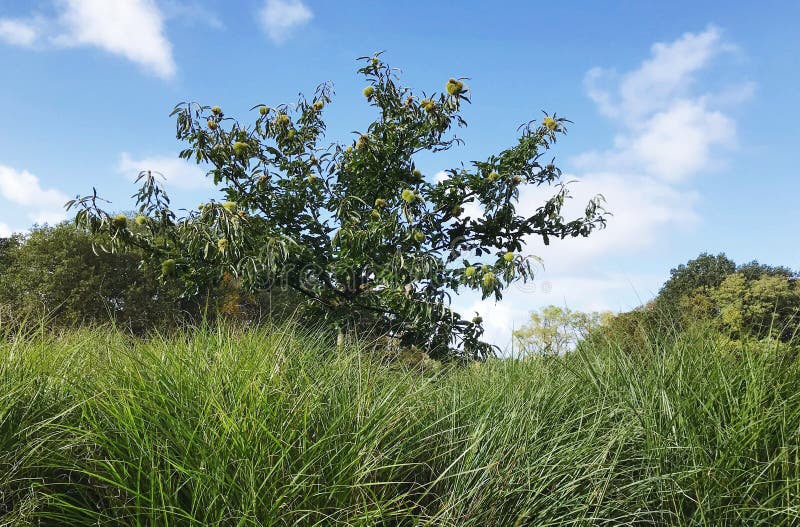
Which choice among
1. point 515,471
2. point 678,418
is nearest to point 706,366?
point 678,418

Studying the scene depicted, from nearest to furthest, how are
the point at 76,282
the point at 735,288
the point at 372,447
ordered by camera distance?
the point at 372,447 → the point at 76,282 → the point at 735,288

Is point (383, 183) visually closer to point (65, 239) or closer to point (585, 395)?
point (585, 395)

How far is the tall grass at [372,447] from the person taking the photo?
2.11m

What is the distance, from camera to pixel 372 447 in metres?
2.23

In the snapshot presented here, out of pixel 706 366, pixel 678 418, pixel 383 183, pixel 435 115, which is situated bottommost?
pixel 678 418

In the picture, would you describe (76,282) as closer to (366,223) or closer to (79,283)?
(79,283)

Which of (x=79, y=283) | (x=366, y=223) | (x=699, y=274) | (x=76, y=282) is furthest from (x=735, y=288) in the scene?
(x=76, y=282)

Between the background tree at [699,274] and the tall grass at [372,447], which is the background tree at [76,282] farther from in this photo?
the background tree at [699,274]

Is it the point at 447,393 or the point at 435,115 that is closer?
the point at 447,393

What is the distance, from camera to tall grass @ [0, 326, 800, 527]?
A: 211cm

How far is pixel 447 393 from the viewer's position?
337cm

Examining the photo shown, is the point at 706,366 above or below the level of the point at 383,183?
below

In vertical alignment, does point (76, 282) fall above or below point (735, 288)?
below

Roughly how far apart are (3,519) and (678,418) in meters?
2.84
